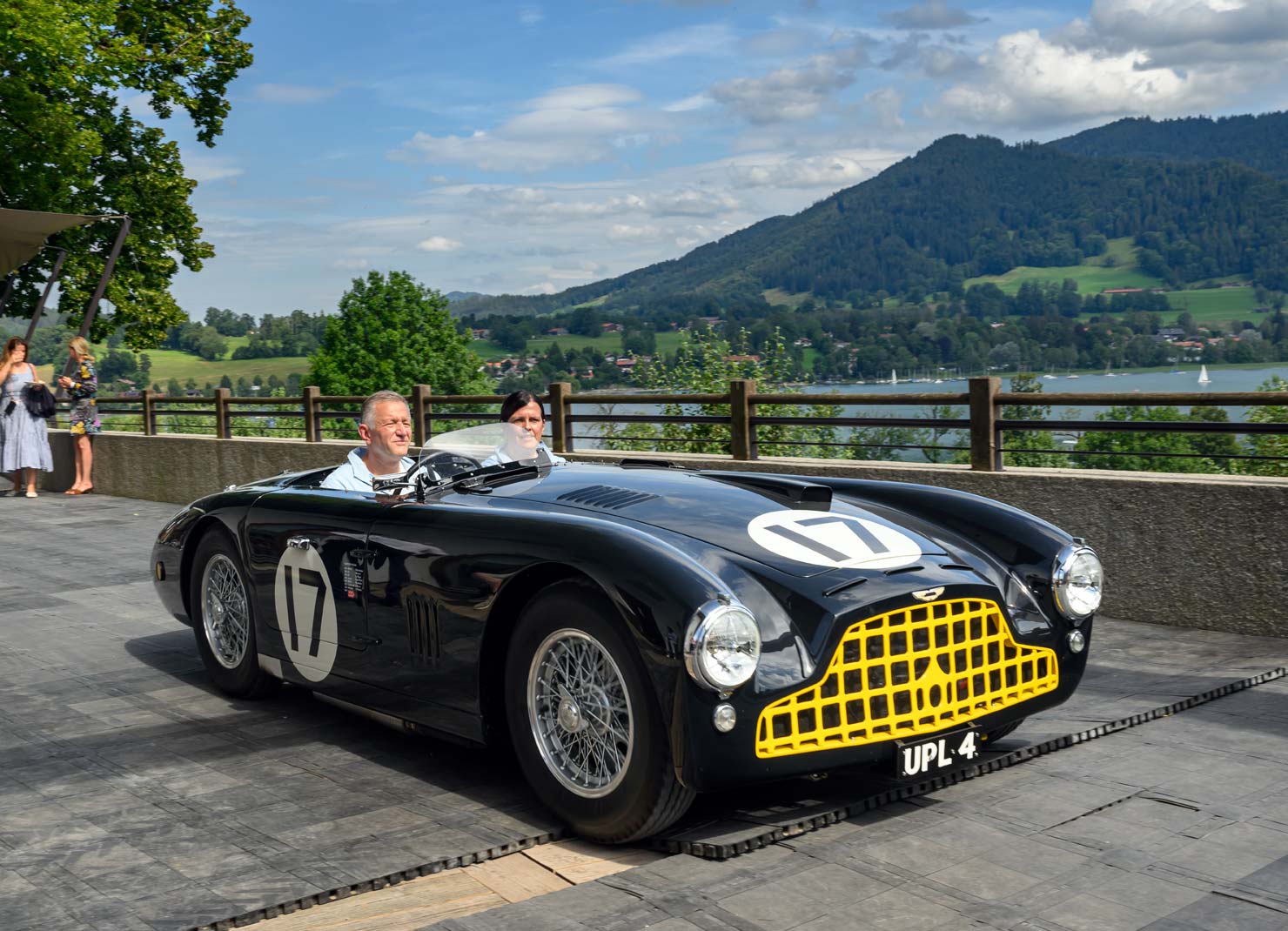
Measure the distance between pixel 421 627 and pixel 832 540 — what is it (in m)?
1.41

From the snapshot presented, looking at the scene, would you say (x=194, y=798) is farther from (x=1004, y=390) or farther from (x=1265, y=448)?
(x=1265, y=448)

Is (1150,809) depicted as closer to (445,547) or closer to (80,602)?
(445,547)

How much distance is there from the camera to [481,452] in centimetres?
500

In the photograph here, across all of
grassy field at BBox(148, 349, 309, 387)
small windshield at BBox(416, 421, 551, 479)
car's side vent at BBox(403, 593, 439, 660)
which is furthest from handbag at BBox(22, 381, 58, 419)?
grassy field at BBox(148, 349, 309, 387)

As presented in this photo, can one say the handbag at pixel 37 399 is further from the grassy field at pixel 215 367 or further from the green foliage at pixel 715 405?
the grassy field at pixel 215 367

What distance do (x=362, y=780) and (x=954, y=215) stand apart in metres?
147

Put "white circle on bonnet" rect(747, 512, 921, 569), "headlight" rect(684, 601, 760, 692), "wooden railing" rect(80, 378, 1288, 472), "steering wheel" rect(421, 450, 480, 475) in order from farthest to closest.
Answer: "wooden railing" rect(80, 378, 1288, 472) < "steering wheel" rect(421, 450, 480, 475) < "white circle on bonnet" rect(747, 512, 921, 569) < "headlight" rect(684, 601, 760, 692)

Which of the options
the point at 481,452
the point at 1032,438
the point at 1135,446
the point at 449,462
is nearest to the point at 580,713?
the point at 449,462

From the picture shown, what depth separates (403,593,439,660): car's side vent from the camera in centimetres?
423

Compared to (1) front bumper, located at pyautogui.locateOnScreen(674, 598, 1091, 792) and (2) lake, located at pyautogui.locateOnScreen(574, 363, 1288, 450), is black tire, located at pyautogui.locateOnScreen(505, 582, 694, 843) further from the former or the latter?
(2) lake, located at pyautogui.locateOnScreen(574, 363, 1288, 450)

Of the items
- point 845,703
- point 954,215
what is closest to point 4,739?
point 845,703

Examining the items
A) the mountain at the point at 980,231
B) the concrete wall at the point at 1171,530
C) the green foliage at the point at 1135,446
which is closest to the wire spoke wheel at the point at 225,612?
the concrete wall at the point at 1171,530

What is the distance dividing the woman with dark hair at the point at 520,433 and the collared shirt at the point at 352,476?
508mm

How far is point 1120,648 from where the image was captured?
6.49 m
